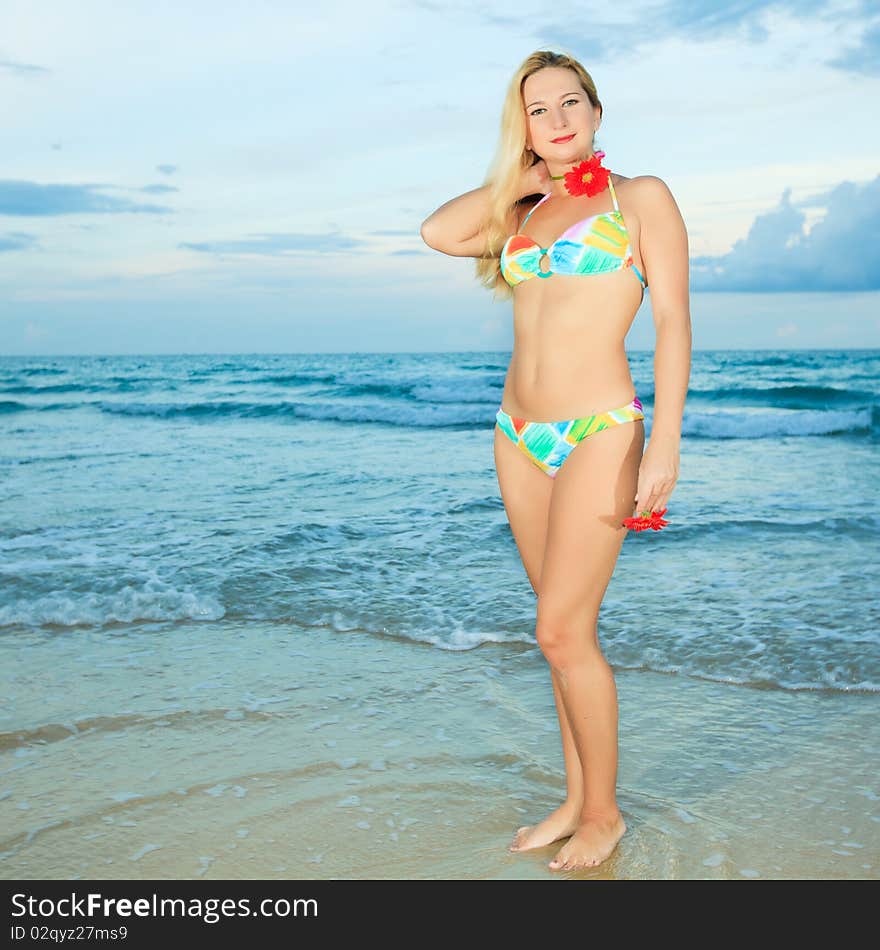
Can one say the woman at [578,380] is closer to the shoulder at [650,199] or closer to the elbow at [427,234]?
the shoulder at [650,199]

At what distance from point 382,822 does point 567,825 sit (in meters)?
0.60

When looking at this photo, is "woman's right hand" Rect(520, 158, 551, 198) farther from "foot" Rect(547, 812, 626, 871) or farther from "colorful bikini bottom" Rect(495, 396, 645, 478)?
"foot" Rect(547, 812, 626, 871)

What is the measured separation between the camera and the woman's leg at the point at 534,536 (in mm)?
2961

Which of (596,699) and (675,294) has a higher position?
(675,294)

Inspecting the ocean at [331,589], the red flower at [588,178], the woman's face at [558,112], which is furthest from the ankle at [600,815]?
the woman's face at [558,112]

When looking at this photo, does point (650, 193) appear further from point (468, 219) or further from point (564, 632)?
point (564, 632)

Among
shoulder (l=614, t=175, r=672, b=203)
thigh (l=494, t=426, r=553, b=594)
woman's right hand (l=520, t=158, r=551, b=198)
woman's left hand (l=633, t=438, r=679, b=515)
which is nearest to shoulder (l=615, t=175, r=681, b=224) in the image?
shoulder (l=614, t=175, r=672, b=203)

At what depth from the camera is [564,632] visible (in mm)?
2805

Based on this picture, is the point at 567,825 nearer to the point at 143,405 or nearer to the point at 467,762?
the point at 467,762

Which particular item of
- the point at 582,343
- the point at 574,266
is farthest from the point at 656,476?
the point at 574,266

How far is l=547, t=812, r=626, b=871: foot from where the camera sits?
9.51 ft

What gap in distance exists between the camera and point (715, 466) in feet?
41.8
